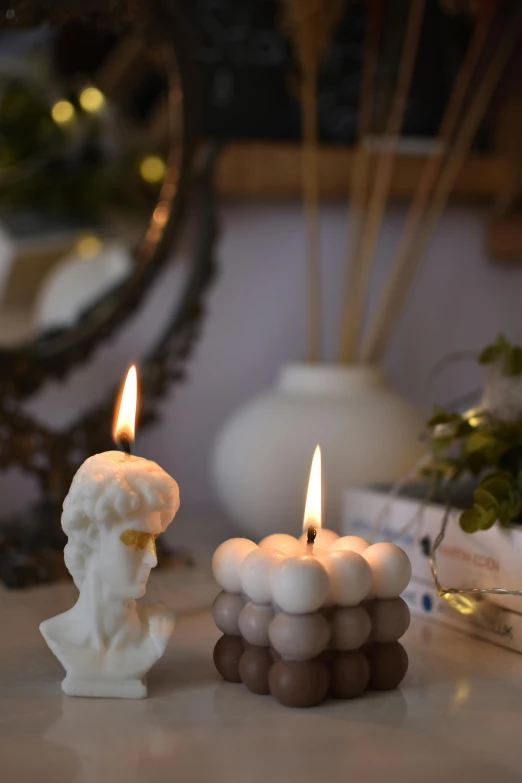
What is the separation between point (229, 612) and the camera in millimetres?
548

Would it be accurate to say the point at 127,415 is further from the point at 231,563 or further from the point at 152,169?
the point at 152,169

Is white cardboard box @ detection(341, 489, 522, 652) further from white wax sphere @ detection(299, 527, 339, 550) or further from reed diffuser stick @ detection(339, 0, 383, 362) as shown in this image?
reed diffuser stick @ detection(339, 0, 383, 362)

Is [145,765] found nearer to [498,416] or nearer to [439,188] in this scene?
[498,416]

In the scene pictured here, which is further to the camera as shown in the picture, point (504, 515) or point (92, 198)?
point (92, 198)

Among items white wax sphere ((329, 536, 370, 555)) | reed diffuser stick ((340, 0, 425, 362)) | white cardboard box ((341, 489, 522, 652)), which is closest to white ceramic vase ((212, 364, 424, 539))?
white cardboard box ((341, 489, 522, 652))

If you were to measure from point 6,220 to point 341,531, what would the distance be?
44cm

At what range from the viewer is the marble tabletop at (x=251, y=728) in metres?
0.44

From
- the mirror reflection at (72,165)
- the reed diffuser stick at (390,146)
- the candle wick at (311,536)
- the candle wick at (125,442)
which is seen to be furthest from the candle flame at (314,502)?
the reed diffuser stick at (390,146)

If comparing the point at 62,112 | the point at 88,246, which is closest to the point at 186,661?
the point at 88,246

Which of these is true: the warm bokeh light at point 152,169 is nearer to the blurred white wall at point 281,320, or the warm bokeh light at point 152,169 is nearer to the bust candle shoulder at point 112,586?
the blurred white wall at point 281,320

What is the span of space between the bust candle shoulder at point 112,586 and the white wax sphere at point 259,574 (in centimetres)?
5

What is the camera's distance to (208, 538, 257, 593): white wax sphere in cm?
55

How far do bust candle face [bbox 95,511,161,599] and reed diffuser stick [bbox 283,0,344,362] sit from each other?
51 centimetres

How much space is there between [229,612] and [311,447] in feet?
1.10
